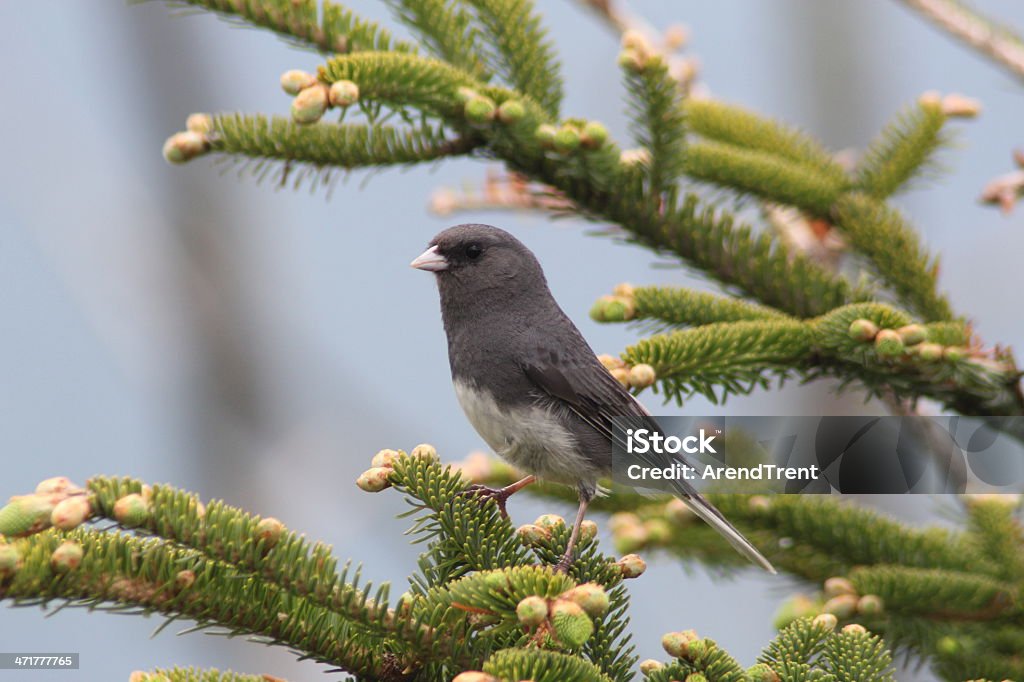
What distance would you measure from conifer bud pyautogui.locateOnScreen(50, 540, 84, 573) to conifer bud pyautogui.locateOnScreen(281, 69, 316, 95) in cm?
103

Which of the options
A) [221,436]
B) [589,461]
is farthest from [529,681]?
[221,436]

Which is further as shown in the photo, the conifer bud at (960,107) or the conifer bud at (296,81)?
the conifer bud at (960,107)

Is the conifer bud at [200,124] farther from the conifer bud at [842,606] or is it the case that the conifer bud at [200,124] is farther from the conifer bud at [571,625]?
the conifer bud at [842,606]

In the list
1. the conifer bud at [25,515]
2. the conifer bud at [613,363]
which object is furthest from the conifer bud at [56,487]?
the conifer bud at [613,363]

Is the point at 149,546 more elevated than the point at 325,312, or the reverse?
the point at 325,312

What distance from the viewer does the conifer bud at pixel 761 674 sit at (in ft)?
4.60

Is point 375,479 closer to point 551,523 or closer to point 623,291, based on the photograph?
point 551,523

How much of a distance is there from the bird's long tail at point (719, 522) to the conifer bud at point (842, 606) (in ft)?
0.47

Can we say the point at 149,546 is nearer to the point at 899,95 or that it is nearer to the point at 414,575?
the point at 414,575

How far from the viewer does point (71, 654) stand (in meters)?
1.75

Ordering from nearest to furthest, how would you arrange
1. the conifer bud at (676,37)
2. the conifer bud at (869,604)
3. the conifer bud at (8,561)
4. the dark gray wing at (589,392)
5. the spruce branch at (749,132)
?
the conifer bud at (8,561) → the conifer bud at (869,604) → the dark gray wing at (589,392) → the spruce branch at (749,132) → the conifer bud at (676,37)

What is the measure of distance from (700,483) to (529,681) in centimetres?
116

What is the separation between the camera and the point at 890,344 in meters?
1.99

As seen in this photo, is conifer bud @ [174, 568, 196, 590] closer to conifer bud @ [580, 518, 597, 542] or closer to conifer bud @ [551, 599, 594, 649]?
conifer bud @ [551, 599, 594, 649]
